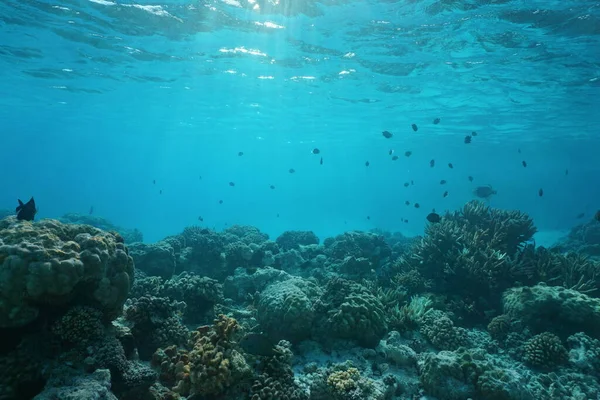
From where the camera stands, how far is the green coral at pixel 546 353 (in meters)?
7.45

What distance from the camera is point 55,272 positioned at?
4.78 meters

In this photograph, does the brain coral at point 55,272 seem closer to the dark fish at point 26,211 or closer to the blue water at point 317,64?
the dark fish at point 26,211

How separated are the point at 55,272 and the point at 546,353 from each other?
31.6ft

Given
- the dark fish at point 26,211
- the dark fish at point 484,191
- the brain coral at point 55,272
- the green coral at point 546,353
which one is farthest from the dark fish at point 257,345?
the dark fish at point 484,191

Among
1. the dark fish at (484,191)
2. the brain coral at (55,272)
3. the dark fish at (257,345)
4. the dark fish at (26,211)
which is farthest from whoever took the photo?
the dark fish at (484,191)

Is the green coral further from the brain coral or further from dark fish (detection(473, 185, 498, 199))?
dark fish (detection(473, 185, 498, 199))

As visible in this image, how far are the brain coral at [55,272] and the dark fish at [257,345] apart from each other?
8.21ft

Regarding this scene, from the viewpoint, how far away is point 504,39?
59.9 feet

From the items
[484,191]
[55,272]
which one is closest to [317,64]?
[484,191]

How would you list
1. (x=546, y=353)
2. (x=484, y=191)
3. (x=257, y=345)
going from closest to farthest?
(x=257, y=345) → (x=546, y=353) → (x=484, y=191)

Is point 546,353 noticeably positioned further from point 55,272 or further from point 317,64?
point 317,64

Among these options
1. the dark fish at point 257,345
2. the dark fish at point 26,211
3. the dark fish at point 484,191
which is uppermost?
the dark fish at point 26,211

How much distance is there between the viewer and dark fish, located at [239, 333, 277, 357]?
6470 millimetres

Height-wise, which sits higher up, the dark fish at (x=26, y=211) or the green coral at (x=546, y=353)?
the dark fish at (x=26, y=211)
